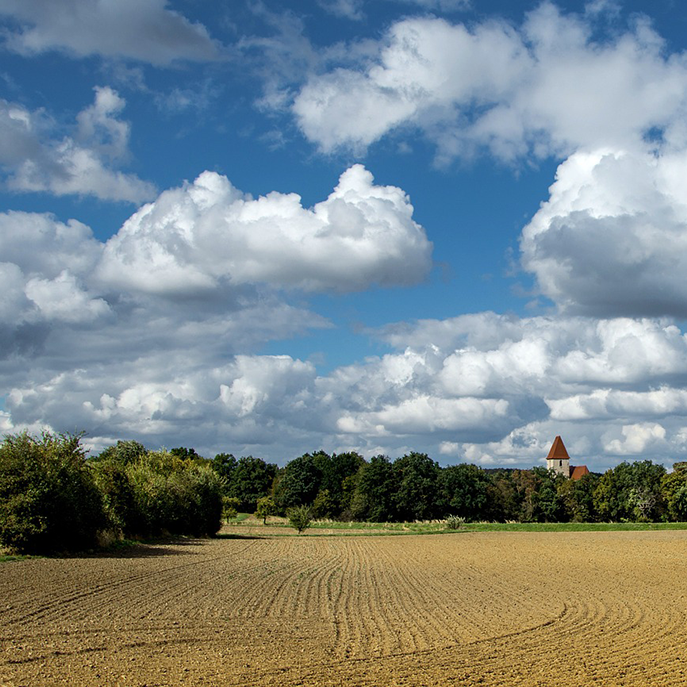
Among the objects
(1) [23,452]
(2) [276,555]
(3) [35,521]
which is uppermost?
(1) [23,452]

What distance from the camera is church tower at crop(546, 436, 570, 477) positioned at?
611ft

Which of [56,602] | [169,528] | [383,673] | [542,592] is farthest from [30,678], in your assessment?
[169,528]

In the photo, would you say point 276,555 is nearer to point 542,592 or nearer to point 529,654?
point 542,592

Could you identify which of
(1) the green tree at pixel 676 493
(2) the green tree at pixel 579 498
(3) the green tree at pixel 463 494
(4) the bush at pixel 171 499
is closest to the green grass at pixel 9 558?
(4) the bush at pixel 171 499

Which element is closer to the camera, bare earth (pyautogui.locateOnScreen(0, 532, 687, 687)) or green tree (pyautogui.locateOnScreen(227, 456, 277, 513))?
bare earth (pyautogui.locateOnScreen(0, 532, 687, 687))

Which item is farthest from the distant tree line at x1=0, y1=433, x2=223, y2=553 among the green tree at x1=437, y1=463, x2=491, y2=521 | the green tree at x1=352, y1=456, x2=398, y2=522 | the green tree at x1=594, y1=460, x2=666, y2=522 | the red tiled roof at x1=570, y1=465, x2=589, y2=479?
the red tiled roof at x1=570, y1=465, x2=589, y2=479

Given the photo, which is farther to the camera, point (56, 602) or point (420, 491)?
point (420, 491)

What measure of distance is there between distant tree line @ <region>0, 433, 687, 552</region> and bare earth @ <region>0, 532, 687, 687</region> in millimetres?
2996

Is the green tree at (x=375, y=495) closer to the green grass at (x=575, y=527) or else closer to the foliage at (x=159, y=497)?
the green grass at (x=575, y=527)

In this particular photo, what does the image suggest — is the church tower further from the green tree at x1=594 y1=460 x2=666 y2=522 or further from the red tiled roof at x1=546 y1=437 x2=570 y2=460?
the green tree at x1=594 y1=460 x2=666 y2=522

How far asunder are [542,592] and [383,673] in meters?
14.7

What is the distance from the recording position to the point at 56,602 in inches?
721

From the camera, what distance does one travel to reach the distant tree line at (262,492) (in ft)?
106

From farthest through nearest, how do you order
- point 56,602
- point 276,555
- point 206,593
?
point 276,555 < point 206,593 < point 56,602
